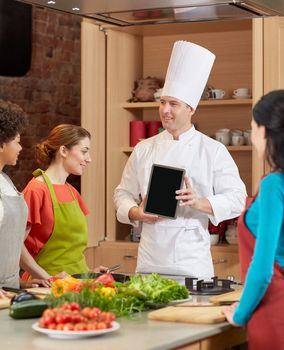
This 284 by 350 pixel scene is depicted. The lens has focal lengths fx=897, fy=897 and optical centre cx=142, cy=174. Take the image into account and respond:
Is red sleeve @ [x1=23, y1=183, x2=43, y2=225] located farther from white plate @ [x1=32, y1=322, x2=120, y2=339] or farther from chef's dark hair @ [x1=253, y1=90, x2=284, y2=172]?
chef's dark hair @ [x1=253, y1=90, x2=284, y2=172]

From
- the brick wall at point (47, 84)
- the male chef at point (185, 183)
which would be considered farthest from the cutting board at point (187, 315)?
the brick wall at point (47, 84)

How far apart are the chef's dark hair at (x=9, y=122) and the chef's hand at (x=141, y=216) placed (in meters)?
0.79

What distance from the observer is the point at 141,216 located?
4.12 meters

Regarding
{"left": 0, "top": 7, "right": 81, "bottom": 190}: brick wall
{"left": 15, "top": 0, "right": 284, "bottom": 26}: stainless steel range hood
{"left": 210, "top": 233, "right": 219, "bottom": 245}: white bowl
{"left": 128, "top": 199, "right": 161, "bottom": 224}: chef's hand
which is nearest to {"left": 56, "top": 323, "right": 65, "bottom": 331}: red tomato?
{"left": 15, "top": 0, "right": 284, "bottom": 26}: stainless steel range hood

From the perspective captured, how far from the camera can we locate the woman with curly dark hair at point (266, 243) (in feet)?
8.59

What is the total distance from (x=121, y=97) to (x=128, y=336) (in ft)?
11.3

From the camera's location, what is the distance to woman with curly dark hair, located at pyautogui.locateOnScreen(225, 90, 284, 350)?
2.62m

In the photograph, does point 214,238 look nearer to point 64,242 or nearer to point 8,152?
point 64,242

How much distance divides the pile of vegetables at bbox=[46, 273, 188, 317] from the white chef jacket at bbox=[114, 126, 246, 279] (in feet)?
2.97

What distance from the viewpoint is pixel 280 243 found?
108 inches

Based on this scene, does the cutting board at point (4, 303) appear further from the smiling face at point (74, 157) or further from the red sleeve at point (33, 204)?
the smiling face at point (74, 157)

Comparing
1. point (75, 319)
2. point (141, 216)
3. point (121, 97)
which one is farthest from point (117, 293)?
point (121, 97)

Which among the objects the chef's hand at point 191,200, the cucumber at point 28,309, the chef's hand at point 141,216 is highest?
the chef's hand at point 191,200

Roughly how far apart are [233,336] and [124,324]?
407 mm
